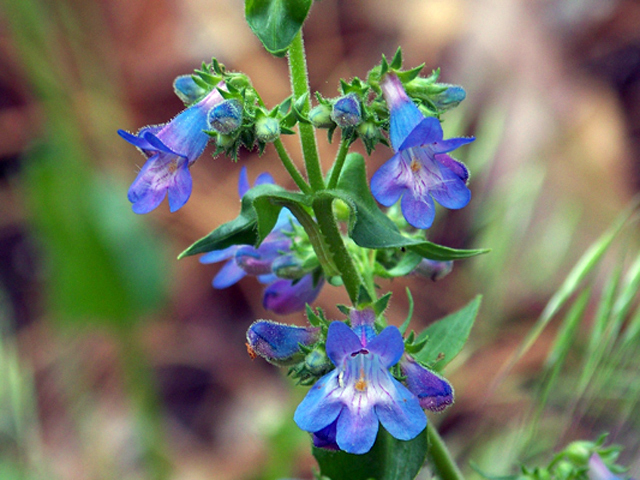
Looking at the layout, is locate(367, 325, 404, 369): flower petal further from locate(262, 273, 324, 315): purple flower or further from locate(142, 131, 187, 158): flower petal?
locate(142, 131, 187, 158): flower petal

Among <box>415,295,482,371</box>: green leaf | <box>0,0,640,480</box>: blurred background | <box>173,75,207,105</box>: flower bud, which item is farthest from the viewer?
<box>0,0,640,480</box>: blurred background

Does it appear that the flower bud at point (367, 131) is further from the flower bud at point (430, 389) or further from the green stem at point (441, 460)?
the green stem at point (441, 460)

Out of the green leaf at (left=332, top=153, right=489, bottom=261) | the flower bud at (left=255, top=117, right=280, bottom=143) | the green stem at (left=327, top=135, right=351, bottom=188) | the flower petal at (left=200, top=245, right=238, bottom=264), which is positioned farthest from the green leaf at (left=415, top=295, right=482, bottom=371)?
the flower bud at (left=255, top=117, right=280, bottom=143)

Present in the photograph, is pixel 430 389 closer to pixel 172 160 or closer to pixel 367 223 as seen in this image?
pixel 367 223

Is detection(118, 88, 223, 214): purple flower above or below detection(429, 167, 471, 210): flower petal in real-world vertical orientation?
above

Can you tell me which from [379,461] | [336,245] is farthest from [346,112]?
[379,461]

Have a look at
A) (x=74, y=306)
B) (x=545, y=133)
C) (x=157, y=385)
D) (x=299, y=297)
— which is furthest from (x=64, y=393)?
(x=545, y=133)

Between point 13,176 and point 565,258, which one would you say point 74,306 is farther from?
point 565,258

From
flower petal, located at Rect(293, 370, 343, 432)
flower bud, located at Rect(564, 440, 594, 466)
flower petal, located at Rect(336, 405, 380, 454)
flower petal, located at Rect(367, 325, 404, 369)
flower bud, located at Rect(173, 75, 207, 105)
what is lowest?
flower bud, located at Rect(564, 440, 594, 466)
